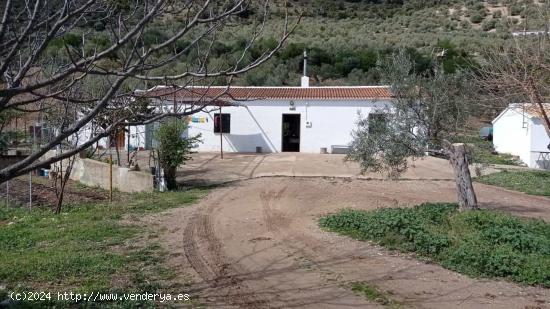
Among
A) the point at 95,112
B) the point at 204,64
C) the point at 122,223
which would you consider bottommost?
the point at 122,223

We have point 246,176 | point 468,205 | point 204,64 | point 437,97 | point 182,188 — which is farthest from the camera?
point 246,176

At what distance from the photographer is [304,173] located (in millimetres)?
20656

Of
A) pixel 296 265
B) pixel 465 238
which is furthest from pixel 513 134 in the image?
pixel 296 265

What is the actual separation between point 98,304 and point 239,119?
24699 millimetres

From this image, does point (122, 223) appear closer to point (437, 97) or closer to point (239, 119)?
point (437, 97)

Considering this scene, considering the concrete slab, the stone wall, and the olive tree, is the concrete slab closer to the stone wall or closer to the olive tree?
the stone wall

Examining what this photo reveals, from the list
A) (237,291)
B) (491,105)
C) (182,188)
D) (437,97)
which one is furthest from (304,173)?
(237,291)

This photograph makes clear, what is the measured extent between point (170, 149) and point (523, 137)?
17851 millimetres

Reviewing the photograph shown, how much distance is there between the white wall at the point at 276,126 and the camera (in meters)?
29.6

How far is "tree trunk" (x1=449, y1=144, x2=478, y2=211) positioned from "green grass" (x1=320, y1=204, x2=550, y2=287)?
0.30m

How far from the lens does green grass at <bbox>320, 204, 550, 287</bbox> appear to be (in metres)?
7.57

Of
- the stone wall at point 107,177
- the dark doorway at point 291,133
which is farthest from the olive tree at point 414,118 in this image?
the dark doorway at point 291,133

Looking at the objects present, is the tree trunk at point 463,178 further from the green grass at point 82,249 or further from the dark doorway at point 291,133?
the dark doorway at point 291,133

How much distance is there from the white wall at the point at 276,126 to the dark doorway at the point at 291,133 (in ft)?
1.55
